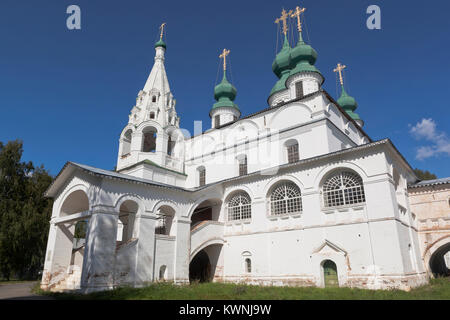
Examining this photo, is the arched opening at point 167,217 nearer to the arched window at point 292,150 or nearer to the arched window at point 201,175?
the arched window at point 201,175

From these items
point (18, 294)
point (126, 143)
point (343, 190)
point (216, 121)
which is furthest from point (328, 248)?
point (126, 143)

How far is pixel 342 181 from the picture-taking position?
1449 cm

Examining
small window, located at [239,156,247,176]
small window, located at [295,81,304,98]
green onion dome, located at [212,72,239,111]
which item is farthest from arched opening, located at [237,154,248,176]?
green onion dome, located at [212,72,239,111]

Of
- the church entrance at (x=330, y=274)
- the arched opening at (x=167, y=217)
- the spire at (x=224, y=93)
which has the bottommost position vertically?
the church entrance at (x=330, y=274)

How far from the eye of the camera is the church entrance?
44.5 feet

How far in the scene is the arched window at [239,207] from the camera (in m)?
17.7

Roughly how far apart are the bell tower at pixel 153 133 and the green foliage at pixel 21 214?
784 cm

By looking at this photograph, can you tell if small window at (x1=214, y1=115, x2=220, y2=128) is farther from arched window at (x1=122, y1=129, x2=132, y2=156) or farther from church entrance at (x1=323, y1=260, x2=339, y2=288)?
church entrance at (x1=323, y1=260, x2=339, y2=288)

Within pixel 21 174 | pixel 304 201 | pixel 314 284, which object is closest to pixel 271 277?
pixel 314 284

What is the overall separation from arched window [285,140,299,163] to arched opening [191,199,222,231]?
500 cm

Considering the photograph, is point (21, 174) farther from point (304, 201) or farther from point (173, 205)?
point (304, 201)

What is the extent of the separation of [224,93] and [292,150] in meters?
9.95

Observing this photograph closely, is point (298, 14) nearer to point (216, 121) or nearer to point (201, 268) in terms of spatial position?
point (216, 121)

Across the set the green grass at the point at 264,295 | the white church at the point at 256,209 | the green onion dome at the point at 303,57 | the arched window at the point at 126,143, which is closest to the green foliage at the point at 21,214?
the white church at the point at 256,209
